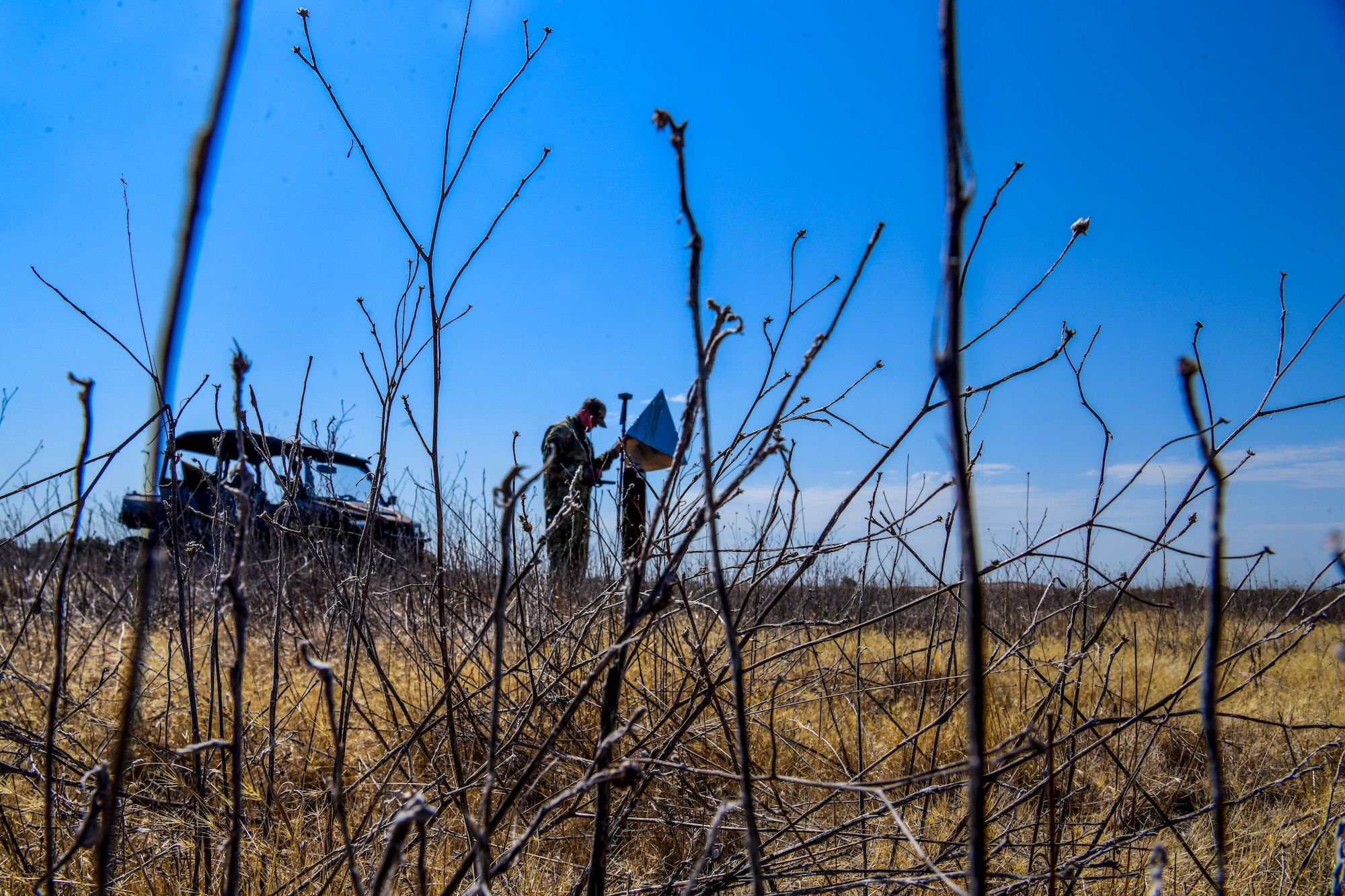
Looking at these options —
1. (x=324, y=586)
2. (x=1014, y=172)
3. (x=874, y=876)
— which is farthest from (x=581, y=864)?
(x=324, y=586)

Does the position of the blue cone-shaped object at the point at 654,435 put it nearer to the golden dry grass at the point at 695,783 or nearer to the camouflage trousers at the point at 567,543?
the camouflage trousers at the point at 567,543

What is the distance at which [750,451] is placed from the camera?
49.3 inches

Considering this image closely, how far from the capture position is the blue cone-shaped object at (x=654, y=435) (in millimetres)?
2986

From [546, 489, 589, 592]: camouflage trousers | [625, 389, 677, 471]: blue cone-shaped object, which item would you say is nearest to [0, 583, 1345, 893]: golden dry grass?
[546, 489, 589, 592]: camouflage trousers

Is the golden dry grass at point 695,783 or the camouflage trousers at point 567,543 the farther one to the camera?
the camouflage trousers at point 567,543

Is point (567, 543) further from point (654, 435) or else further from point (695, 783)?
point (695, 783)

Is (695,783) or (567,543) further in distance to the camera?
(567,543)

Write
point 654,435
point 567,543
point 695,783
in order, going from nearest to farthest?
point 695,783
point 567,543
point 654,435

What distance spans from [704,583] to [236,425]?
139 cm

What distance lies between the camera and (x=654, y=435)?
3018mm

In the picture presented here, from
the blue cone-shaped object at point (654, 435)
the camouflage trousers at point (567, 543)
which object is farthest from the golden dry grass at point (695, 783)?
the blue cone-shaped object at point (654, 435)

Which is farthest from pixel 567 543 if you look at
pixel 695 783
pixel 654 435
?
pixel 695 783

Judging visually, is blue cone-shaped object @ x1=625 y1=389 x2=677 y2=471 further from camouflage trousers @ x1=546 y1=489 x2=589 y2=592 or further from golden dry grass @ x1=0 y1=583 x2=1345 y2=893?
golden dry grass @ x1=0 y1=583 x2=1345 y2=893

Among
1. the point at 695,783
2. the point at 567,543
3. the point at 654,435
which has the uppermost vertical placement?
the point at 654,435
